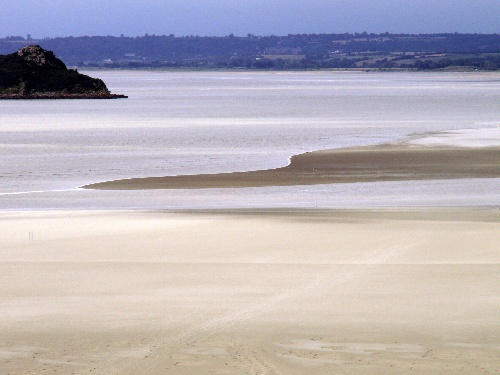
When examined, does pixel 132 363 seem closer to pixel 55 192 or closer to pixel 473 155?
pixel 55 192

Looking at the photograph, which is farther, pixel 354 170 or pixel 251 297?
pixel 354 170

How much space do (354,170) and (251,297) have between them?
1380 centimetres

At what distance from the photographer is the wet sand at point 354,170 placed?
66.7 ft

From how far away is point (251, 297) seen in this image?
8859 mm

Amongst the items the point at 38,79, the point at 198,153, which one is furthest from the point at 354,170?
the point at 38,79

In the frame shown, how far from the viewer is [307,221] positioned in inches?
545

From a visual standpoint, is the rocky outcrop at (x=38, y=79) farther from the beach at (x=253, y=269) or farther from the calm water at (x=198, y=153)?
the beach at (x=253, y=269)

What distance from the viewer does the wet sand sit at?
20328 mm

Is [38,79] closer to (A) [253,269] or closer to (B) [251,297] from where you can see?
(A) [253,269]

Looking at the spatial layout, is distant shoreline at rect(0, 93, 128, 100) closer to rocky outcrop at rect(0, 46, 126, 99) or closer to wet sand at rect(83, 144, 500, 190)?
rocky outcrop at rect(0, 46, 126, 99)

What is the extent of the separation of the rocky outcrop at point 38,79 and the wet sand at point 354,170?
76280 mm

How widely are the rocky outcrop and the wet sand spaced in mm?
76280

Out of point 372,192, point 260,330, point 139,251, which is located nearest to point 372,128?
point 372,192

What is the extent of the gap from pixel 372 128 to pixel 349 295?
31701mm
